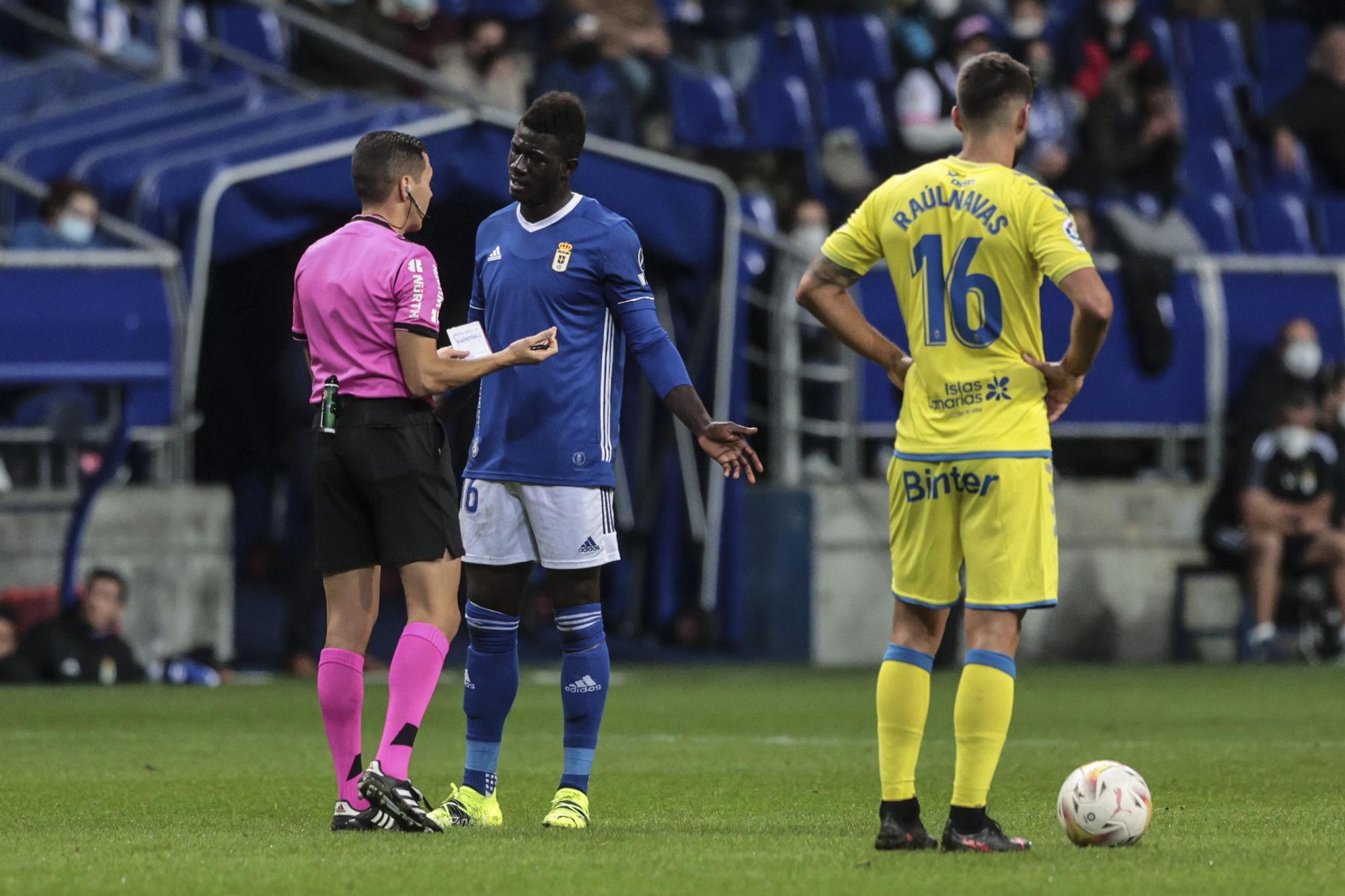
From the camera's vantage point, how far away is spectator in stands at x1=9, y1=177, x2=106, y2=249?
44.7 ft

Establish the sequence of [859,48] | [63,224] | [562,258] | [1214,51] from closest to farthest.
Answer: [562,258] < [63,224] < [859,48] < [1214,51]

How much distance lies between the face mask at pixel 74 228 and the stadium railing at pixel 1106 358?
13.4 feet

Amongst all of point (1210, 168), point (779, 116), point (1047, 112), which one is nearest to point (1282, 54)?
point (1210, 168)

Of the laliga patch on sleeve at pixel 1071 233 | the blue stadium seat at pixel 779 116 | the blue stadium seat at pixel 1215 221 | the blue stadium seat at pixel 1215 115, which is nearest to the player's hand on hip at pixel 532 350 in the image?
the laliga patch on sleeve at pixel 1071 233

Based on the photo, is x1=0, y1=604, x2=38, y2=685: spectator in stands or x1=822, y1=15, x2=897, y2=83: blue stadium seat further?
x1=822, y1=15, x2=897, y2=83: blue stadium seat

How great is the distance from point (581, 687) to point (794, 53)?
13.7 m

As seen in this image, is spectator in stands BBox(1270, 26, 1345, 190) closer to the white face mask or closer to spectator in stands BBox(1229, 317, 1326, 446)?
the white face mask

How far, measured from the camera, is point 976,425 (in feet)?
19.2

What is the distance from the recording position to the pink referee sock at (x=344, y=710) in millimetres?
6379

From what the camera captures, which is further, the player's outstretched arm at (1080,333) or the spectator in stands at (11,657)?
the spectator in stands at (11,657)

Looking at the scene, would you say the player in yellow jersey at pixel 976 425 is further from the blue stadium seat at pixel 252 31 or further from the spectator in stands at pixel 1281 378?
the blue stadium seat at pixel 252 31

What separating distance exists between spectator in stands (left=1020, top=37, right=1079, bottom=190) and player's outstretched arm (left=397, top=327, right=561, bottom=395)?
40.3 feet

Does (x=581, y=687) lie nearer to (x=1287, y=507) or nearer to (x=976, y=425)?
(x=976, y=425)

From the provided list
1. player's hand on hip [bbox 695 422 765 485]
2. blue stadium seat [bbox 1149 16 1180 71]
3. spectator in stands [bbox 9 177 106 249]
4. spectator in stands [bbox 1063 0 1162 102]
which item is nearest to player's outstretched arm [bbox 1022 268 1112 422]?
player's hand on hip [bbox 695 422 765 485]
